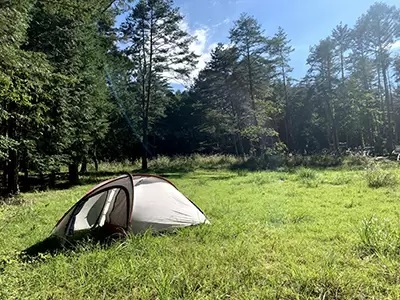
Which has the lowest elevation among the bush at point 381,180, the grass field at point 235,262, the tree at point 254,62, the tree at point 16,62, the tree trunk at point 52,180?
the grass field at point 235,262

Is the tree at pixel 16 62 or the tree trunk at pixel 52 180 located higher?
the tree at pixel 16 62

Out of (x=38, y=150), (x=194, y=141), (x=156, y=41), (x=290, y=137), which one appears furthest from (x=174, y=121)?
(x=38, y=150)

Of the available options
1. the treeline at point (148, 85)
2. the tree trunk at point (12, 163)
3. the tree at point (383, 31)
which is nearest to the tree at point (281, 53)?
the treeline at point (148, 85)

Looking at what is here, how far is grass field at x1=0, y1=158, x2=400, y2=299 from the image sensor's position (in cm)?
296

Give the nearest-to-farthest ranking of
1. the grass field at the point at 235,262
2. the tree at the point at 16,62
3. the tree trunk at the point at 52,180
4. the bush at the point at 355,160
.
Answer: the grass field at the point at 235,262
the tree at the point at 16,62
the tree trunk at the point at 52,180
the bush at the point at 355,160

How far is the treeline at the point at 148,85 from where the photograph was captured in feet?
26.6

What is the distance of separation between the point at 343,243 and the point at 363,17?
26639 mm

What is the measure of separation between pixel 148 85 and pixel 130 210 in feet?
58.9

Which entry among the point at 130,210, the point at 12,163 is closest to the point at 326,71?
the point at 12,163

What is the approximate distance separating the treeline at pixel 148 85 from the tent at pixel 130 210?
2856 mm


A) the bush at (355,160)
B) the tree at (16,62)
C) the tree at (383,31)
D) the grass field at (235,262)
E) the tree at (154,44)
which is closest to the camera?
the grass field at (235,262)

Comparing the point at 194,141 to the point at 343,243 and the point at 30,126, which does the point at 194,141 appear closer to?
the point at 30,126

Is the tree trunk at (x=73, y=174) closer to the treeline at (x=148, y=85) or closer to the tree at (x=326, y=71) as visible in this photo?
the treeline at (x=148, y=85)

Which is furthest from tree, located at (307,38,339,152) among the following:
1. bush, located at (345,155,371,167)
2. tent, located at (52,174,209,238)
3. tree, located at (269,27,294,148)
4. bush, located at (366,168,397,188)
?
tent, located at (52,174,209,238)
